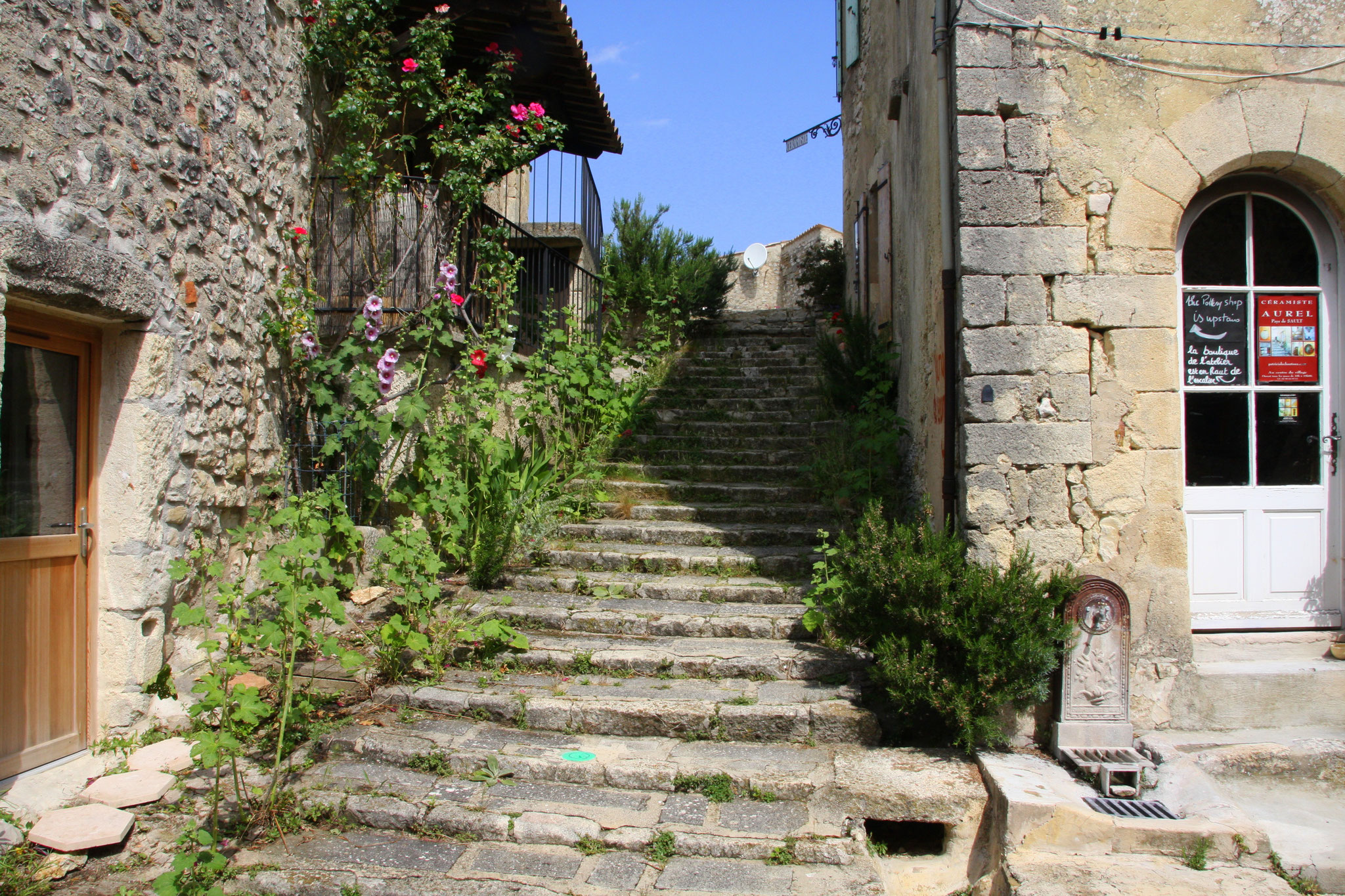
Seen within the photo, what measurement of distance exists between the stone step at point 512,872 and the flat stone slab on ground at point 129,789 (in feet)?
2.22

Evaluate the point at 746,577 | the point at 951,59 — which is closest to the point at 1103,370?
the point at 951,59

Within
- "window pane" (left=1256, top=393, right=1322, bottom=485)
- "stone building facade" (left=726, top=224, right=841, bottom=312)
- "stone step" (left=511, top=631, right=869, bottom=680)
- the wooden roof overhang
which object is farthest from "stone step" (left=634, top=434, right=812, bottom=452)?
"stone building facade" (left=726, top=224, right=841, bottom=312)

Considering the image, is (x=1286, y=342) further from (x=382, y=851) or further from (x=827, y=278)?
(x=827, y=278)

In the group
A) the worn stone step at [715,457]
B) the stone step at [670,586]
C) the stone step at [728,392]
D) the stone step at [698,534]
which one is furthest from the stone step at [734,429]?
the stone step at [670,586]

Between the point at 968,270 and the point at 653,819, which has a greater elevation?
the point at 968,270

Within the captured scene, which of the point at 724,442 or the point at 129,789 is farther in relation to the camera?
the point at 724,442

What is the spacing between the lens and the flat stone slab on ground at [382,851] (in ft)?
9.84

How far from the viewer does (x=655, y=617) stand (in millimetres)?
4867

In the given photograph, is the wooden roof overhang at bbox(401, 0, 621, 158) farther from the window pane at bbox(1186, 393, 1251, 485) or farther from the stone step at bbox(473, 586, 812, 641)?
the window pane at bbox(1186, 393, 1251, 485)

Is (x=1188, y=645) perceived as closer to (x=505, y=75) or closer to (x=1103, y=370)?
(x=1103, y=370)

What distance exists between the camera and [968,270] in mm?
3887

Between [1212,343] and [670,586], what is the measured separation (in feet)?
10.7

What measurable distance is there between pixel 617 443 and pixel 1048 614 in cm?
448

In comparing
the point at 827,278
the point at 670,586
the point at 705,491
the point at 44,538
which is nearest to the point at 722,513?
the point at 705,491
